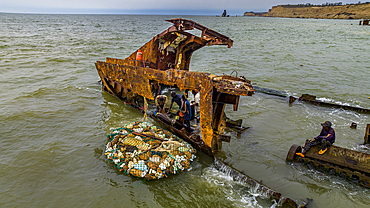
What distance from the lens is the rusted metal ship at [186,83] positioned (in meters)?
5.59

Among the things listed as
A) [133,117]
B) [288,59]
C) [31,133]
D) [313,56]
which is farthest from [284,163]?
[313,56]

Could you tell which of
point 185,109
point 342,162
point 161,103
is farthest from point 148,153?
point 342,162

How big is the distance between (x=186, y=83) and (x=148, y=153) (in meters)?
2.29

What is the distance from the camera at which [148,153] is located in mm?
5902

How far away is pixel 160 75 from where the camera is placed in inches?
276

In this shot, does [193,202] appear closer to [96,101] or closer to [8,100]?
[96,101]

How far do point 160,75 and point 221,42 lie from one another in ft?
10.8

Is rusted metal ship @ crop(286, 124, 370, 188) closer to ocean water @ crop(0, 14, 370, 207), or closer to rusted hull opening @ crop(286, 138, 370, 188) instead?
rusted hull opening @ crop(286, 138, 370, 188)

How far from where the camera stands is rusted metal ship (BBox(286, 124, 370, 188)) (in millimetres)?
5527

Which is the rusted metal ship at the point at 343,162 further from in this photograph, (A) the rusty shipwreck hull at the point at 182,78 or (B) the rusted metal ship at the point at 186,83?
(A) the rusty shipwreck hull at the point at 182,78

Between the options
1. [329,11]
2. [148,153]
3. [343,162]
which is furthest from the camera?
[329,11]

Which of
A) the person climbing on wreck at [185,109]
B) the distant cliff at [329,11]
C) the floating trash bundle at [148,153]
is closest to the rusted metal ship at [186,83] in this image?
the person climbing on wreck at [185,109]

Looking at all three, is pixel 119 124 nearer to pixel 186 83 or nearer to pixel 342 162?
pixel 186 83

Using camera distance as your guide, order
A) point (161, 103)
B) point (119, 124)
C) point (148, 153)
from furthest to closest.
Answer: point (119, 124) → point (161, 103) → point (148, 153)
